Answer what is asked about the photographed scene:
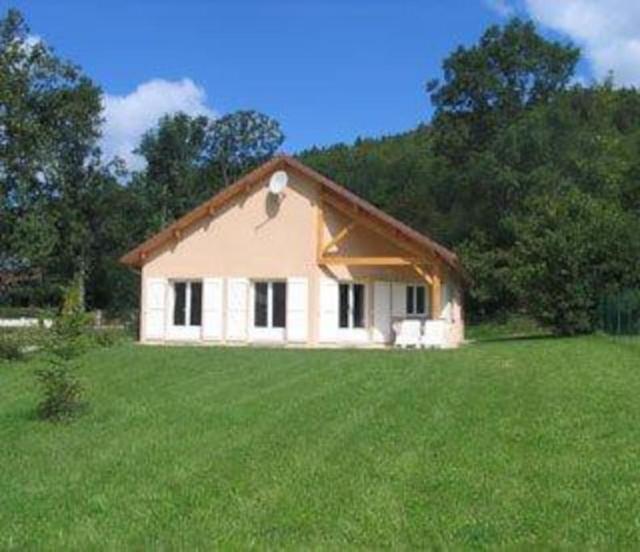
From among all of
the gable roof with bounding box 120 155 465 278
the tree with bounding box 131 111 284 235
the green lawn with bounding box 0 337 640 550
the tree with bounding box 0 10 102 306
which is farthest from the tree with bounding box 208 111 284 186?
the green lawn with bounding box 0 337 640 550

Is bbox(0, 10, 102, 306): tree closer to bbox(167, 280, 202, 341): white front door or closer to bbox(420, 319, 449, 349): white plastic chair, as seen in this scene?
bbox(167, 280, 202, 341): white front door

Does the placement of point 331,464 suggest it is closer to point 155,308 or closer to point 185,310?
point 185,310

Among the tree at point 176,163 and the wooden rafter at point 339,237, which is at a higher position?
the tree at point 176,163

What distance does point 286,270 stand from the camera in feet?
115

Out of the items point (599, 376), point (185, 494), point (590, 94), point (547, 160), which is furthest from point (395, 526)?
point (590, 94)

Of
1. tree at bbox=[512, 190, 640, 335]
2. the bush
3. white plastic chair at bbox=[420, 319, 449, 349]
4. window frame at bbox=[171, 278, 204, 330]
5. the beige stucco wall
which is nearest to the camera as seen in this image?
the bush

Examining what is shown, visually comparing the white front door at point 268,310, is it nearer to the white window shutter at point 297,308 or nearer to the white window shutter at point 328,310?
the white window shutter at point 297,308

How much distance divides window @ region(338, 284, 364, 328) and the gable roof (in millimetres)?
2436

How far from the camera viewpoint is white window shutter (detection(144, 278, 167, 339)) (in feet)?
118

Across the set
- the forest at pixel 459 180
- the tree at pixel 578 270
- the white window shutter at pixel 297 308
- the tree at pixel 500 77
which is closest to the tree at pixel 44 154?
the forest at pixel 459 180

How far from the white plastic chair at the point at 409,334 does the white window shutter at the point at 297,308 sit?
3.04 m

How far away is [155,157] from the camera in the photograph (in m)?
80.7

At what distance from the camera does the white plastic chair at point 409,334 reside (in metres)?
33.1

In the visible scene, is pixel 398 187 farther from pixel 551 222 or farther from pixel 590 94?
pixel 551 222
